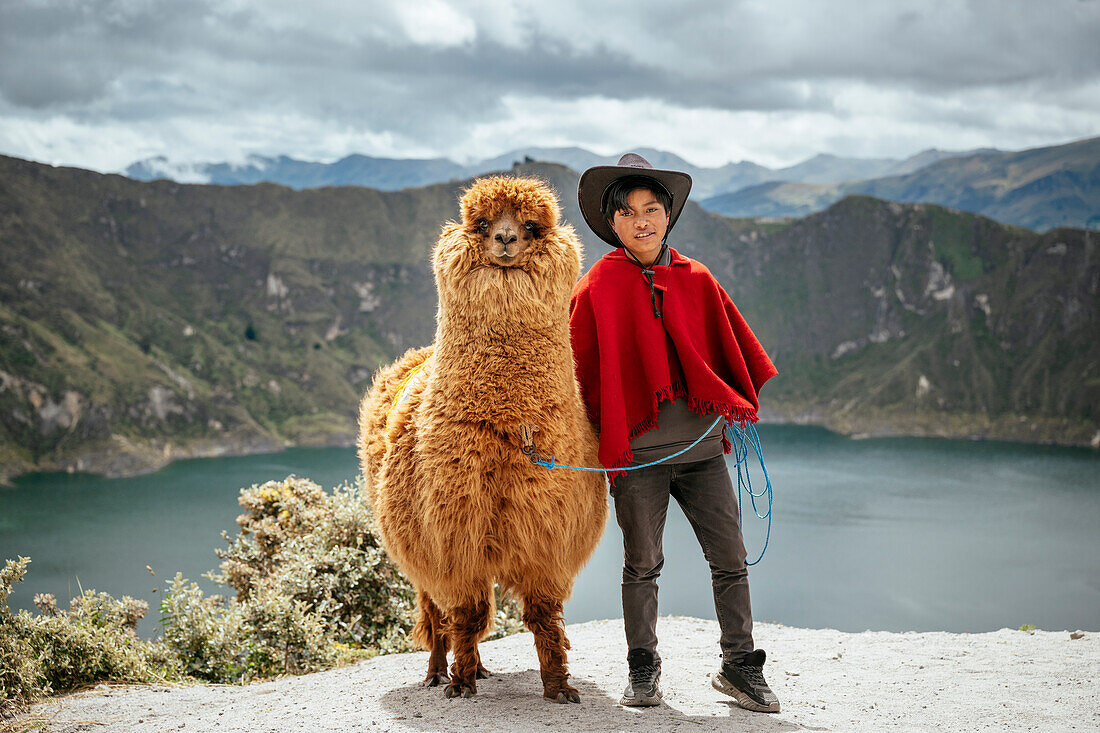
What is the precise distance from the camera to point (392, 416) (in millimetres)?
4320

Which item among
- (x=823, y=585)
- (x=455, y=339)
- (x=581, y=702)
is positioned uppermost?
(x=455, y=339)

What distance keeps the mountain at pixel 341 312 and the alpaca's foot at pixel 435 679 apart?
72.8m

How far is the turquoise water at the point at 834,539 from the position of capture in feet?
129

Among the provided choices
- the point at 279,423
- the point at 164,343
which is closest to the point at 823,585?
the point at 279,423

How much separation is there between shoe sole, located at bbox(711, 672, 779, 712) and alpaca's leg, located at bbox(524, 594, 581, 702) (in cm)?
75

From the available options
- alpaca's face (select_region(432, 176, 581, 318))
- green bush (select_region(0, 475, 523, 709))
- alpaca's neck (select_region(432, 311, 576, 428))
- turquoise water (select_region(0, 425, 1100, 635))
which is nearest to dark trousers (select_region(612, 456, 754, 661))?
alpaca's neck (select_region(432, 311, 576, 428))

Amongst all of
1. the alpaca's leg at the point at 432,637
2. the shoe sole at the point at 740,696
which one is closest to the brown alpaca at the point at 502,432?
the alpaca's leg at the point at 432,637

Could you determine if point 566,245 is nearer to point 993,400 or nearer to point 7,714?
point 7,714

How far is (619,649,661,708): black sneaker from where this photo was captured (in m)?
3.94

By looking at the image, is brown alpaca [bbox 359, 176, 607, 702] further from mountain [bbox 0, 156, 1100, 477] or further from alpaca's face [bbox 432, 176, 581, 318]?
mountain [bbox 0, 156, 1100, 477]

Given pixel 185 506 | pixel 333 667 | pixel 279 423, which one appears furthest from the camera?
pixel 279 423

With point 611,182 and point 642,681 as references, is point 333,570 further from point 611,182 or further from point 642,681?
point 611,182

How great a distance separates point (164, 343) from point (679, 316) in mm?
116820

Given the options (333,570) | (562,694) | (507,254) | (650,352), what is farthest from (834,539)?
(507,254)
